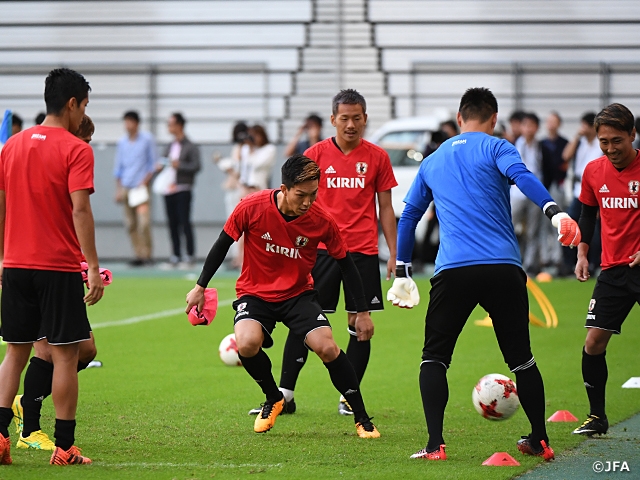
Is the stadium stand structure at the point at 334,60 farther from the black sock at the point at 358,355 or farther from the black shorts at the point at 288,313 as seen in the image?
the black shorts at the point at 288,313

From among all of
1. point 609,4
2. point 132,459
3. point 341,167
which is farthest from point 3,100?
point 132,459

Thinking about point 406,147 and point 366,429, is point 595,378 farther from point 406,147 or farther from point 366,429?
point 406,147

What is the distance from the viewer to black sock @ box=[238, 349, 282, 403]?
7020mm

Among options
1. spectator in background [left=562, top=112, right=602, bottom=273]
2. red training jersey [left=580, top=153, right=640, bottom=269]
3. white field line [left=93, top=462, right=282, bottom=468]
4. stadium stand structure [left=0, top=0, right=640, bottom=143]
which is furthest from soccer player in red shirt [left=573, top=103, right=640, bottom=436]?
stadium stand structure [left=0, top=0, right=640, bottom=143]

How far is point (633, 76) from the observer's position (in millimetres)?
23938

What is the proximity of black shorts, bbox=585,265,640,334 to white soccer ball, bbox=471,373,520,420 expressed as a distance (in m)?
0.70

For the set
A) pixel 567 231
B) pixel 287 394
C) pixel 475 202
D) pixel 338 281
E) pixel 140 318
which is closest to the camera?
pixel 567 231

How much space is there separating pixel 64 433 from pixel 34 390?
0.62 metres

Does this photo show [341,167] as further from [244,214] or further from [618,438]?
[618,438]

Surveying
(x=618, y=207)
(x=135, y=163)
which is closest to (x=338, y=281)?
(x=618, y=207)

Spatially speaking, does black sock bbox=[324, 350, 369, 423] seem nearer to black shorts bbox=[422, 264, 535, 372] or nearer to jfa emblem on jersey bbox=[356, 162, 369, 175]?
black shorts bbox=[422, 264, 535, 372]

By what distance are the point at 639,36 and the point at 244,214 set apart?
19.8 meters

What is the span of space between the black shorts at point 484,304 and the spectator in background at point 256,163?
12496 mm

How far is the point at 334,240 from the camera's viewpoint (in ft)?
22.5
